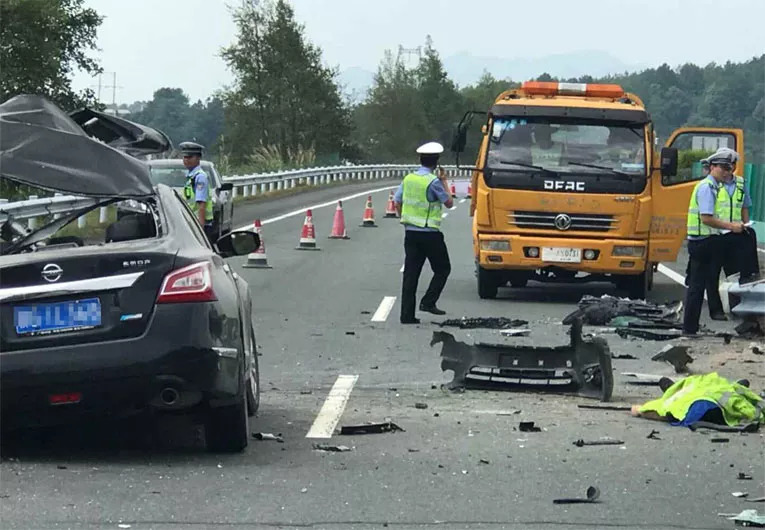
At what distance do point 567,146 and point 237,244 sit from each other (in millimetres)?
9010

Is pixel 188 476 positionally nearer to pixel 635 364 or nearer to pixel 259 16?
pixel 635 364

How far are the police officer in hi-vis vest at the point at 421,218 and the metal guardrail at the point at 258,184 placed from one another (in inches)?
129

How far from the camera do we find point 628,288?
58.0 feet

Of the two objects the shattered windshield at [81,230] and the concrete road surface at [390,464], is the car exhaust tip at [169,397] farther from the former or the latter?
the shattered windshield at [81,230]

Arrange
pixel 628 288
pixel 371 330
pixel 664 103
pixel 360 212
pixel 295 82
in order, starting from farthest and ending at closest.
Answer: pixel 664 103
pixel 295 82
pixel 360 212
pixel 628 288
pixel 371 330

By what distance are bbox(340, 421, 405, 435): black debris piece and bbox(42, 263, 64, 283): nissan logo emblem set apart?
6.96 feet

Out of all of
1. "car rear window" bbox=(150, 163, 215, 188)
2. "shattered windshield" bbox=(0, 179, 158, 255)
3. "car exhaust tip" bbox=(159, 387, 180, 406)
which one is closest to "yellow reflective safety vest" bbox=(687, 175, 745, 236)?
"shattered windshield" bbox=(0, 179, 158, 255)

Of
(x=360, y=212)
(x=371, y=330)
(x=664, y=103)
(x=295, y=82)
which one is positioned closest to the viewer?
(x=371, y=330)

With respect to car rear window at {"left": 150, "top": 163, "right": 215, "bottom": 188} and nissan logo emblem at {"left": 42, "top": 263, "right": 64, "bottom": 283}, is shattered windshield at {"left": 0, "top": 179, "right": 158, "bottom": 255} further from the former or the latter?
car rear window at {"left": 150, "top": 163, "right": 215, "bottom": 188}

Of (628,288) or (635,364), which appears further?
(628,288)

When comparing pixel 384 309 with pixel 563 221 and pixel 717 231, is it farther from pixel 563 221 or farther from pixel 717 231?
pixel 717 231

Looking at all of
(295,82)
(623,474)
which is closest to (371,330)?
(623,474)

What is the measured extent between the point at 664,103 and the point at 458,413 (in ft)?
395

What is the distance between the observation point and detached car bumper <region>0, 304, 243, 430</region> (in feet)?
22.4
